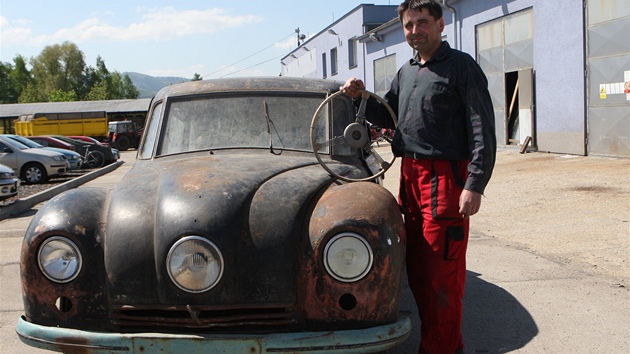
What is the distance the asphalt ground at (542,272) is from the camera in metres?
4.64

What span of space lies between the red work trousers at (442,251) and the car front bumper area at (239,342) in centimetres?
59

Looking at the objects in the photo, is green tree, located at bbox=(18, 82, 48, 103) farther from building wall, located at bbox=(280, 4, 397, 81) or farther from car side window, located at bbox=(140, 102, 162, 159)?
car side window, located at bbox=(140, 102, 162, 159)

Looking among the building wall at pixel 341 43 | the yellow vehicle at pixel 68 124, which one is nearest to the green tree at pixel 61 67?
the building wall at pixel 341 43

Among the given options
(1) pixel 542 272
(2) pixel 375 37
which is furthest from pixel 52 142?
(1) pixel 542 272

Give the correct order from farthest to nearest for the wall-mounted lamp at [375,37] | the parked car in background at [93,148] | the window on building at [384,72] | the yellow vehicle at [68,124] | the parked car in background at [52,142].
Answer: the yellow vehicle at [68,124], the wall-mounted lamp at [375,37], the window on building at [384,72], the parked car in background at [52,142], the parked car in background at [93,148]

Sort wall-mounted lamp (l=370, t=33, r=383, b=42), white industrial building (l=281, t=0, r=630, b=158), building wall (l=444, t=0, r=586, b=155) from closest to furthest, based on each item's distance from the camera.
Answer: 1. white industrial building (l=281, t=0, r=630, b=158)
2. building wall (l=444, t=0, r=586, b=155)
3. wall-mounted lamp (l=370, t=33, r=383, b=42)

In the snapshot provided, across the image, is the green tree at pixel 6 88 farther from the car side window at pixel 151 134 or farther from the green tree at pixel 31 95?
the car side window at pixel 151 134

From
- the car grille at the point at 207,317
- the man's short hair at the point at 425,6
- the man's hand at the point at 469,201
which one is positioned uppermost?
the man's short hair at the point at 425,6

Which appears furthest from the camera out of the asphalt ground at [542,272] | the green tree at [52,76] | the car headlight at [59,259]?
the green tree at [52,76]

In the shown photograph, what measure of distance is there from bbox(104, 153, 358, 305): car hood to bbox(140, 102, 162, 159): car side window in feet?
4.09

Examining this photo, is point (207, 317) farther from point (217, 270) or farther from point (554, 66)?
point (554, 66)

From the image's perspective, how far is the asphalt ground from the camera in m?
4.64

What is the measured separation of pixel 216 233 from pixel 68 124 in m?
41.6

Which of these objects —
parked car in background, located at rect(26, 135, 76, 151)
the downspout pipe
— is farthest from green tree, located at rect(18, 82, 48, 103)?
the downspout pipe
